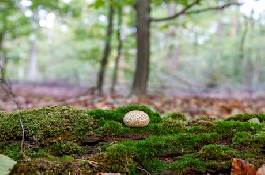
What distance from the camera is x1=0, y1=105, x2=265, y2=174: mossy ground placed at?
1.60m

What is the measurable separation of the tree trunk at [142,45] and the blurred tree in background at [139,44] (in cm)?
3

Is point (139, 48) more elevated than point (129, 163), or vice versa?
point (139, 48)

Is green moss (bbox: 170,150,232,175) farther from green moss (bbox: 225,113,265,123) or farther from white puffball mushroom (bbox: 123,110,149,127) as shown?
green moss (bbox: 225,113,265,123)

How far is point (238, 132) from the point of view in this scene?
1936 mm

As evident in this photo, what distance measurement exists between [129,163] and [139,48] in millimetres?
6097

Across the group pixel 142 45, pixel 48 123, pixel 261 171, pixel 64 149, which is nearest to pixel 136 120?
pixel 64 149

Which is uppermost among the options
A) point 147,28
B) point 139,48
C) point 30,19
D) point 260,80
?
point 30,19

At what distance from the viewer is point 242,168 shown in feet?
5.07

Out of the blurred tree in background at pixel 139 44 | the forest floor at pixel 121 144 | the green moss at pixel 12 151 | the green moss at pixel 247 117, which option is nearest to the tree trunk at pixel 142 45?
the blurred tree in background at pixel 139 44

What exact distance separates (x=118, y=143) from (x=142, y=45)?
584cm

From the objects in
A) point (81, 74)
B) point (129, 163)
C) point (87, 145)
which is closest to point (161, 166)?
point (129, 163)

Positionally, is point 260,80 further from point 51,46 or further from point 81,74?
point 51,46

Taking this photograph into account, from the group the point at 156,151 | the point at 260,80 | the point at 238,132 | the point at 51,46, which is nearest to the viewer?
the point at 156,151

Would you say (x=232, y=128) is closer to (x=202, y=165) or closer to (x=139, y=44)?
(x=202, y=165)
